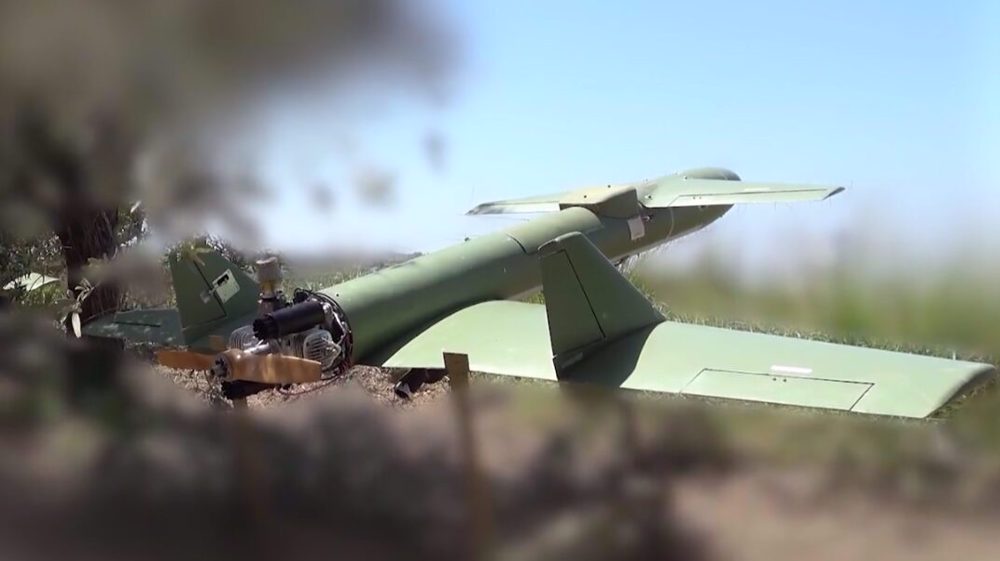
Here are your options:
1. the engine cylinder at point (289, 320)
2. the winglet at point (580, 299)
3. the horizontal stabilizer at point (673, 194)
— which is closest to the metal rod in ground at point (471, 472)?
the winglet at point (580, 299)

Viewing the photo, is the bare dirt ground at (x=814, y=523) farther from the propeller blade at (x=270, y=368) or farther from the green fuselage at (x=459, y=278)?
the green fuselage at (x=459, y=278)

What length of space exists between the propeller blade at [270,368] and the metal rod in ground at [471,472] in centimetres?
74

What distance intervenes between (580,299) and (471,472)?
990mm

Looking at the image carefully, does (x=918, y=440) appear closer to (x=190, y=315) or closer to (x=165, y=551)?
(x=165, y=551)

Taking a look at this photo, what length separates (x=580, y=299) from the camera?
348 cm

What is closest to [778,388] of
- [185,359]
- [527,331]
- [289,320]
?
[527,331]

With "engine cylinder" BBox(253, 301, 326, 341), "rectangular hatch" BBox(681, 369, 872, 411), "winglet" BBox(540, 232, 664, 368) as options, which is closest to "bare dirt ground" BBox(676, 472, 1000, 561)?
"rectangular hatch" BBox(681, 369, 872, 411)

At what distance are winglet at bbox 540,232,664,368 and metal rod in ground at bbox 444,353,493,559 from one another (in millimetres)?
667

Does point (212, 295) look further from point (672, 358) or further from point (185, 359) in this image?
point (672, 358)

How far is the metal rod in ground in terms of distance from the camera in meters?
2.82

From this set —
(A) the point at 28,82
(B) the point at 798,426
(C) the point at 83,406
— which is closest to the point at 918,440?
(B) the point at 798,426

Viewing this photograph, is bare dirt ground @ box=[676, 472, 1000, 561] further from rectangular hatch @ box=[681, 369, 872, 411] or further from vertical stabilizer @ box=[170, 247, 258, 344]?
vertical stabilizer @ box=[170, 247, 258, 344]

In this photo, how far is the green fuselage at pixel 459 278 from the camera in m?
4.43

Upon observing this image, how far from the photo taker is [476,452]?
2.88 meters
